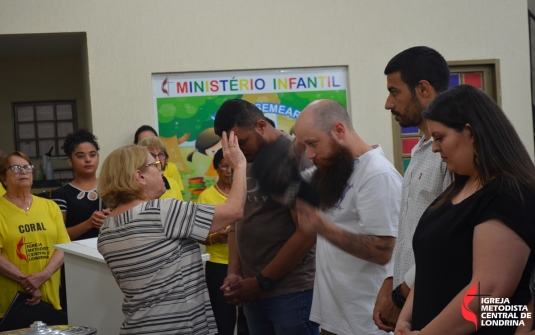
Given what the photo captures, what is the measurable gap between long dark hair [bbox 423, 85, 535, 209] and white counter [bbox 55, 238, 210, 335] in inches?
76.2

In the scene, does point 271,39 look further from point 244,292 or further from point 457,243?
point 457,243

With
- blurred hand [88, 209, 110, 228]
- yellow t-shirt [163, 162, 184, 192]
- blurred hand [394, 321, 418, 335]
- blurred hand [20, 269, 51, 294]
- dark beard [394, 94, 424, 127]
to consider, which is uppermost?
dark beard [394, 94, 424, 127]

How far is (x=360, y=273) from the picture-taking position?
2.40 metres

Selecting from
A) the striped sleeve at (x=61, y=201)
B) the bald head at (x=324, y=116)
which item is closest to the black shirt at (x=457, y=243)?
the bald head at (x=324, y=116)

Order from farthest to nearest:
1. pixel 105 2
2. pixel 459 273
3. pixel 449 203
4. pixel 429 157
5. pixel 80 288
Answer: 1. pixel 105 2
2. pixel 80 288
3. pixel 429 157
4. pixel 449 203
5. pixel 459 273

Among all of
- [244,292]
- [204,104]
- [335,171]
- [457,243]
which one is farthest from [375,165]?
[204,104]

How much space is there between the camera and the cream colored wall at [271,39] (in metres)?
5.88

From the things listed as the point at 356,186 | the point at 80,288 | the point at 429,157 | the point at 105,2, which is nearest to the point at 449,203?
the point at 429,157

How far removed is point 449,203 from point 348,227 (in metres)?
0.67

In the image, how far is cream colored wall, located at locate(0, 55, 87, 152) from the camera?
9086mm

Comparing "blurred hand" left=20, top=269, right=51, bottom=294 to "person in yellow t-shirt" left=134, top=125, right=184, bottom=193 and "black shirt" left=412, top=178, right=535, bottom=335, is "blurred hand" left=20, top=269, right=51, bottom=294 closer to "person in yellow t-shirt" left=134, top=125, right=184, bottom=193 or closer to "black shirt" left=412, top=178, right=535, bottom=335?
"person in yellow t-shirt" left=134, top=125, right=184, bottom=193

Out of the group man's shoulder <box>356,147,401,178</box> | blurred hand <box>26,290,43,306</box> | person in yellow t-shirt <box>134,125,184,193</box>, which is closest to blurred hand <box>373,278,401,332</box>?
man's shoulder <box>356,147,401,178</box>

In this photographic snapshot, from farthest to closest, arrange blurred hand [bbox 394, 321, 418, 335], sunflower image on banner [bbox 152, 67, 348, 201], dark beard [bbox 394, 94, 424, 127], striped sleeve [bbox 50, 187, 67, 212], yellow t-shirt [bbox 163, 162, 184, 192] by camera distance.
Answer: sunflower image on banner [bbox 152, 67, 348, 201], yellow t-shirt [bbox 163, 162, 184, 192], striped sleeve [bbox 50, 187, 67, 212], dark beard [bbox 394, 94, 424, 127], blurred hand [bbox 394, 321, 418, 335]

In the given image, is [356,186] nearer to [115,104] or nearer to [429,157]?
[429,157]
